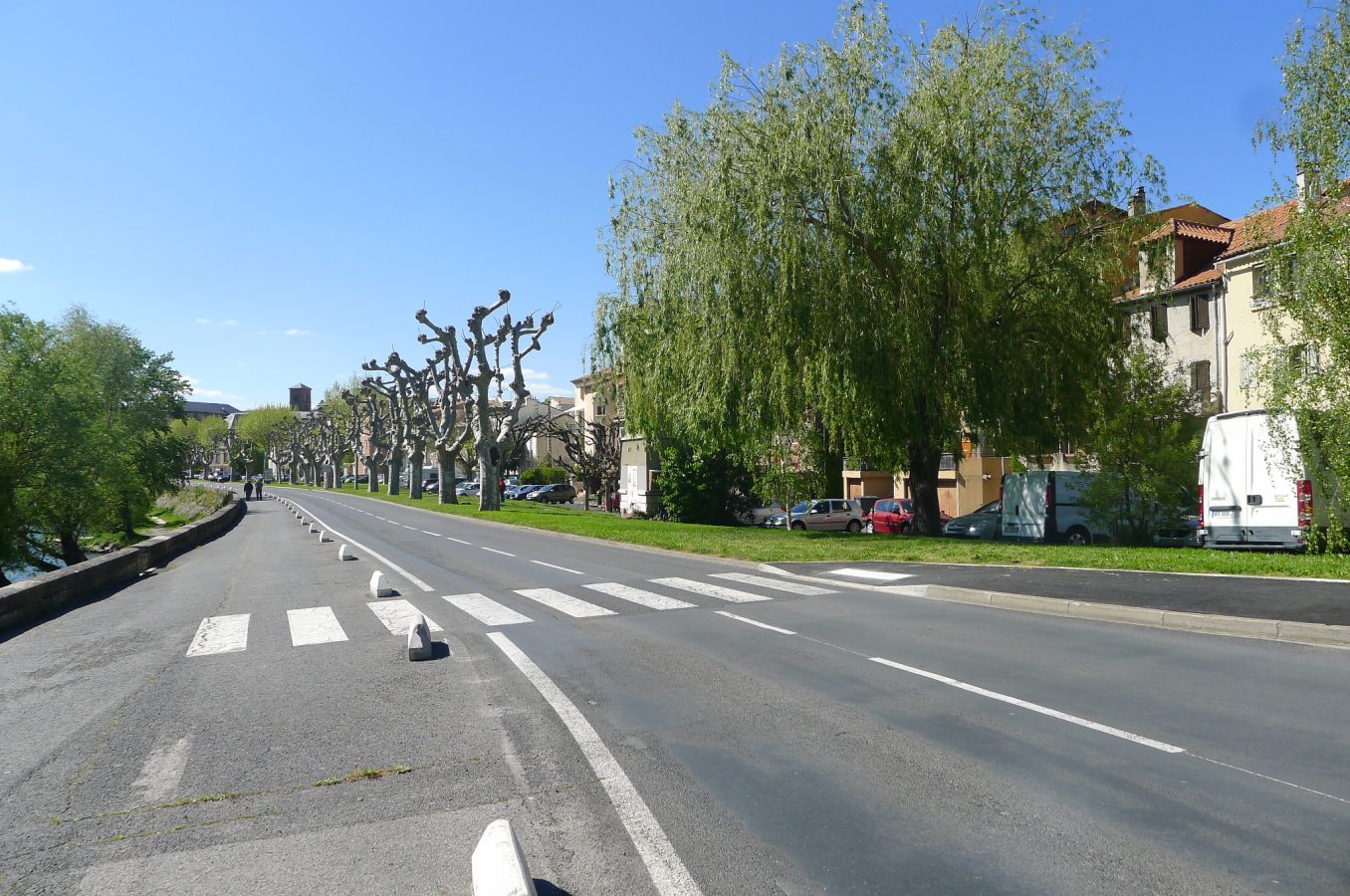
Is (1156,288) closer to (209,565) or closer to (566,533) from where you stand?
(566,533)

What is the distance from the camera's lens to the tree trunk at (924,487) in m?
23.0

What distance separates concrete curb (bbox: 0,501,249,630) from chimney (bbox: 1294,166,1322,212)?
21.4 meters

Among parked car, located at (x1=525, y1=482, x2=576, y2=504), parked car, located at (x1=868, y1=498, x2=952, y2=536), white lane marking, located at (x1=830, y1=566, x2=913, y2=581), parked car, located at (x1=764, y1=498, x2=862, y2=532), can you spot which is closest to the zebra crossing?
white lane marking, located at (x1=830, y1=566, x2=913, y2=581)

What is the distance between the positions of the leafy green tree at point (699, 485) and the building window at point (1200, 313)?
17.8 metres

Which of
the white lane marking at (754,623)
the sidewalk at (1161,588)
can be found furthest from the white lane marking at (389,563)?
the sidewalk at (1161,588)

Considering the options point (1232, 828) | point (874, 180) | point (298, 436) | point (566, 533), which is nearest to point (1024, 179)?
point (874, 180)

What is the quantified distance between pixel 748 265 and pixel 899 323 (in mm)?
3799

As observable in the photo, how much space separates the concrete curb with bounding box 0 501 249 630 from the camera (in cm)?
1198

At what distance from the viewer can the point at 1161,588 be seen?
37.1 ft

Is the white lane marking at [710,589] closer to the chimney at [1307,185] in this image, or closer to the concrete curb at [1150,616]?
the concrete curb at [1150,616]

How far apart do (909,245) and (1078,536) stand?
9.34 meters

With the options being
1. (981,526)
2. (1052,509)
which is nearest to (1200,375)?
(981,526)

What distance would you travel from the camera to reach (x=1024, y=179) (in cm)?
2053

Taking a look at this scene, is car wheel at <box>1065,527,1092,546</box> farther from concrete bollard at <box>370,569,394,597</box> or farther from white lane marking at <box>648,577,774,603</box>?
concrete bollard at <box>370,569,394,597</box>
